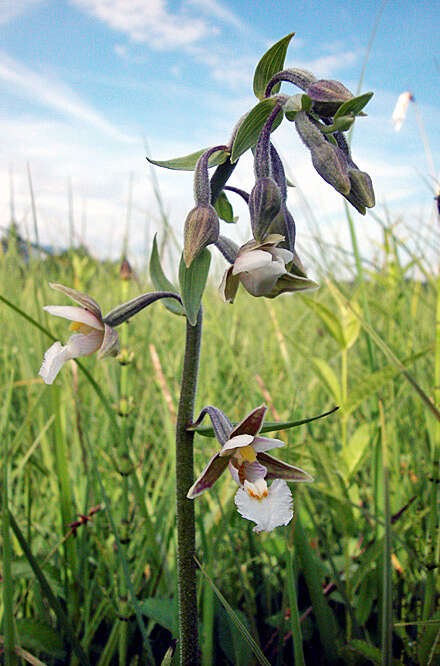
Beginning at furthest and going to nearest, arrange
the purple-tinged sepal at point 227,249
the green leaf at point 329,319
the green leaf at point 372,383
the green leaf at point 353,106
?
the green leaf at point 329,319, the green leaf at point 372,383, the purple-tinged sepal at point 227,249, the green leaf at point 353,106

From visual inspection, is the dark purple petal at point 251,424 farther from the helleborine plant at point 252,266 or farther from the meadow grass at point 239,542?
the meadow grass at point 239,542

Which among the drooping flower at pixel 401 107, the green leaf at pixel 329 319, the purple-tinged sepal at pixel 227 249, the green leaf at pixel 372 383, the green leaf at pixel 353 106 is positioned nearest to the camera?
the green leaf at pixel 353 106

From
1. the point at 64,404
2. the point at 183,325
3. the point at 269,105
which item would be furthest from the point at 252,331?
the point at 269,105

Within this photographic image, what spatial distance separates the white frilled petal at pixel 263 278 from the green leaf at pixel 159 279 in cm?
19

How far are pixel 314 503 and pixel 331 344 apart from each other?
1465mm

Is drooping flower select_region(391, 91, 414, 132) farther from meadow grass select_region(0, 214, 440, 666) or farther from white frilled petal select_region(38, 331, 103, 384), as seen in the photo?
white frilled petal select_region(38, 331, 103, 384)

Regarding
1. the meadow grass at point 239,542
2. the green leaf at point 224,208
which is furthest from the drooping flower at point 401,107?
the green leaf at point 224,208

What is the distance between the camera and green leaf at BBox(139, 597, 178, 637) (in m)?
1.15

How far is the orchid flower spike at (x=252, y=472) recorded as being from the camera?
883 millimetres

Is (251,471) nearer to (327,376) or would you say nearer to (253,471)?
(253,471)

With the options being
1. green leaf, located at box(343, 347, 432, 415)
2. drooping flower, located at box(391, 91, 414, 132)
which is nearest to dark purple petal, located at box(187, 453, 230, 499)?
green leaf, located at box(343, 347, 432, 415)

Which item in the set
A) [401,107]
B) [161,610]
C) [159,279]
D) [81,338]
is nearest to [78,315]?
[81,338]

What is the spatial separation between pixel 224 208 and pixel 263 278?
1.10ft

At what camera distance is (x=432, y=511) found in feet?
3.95
